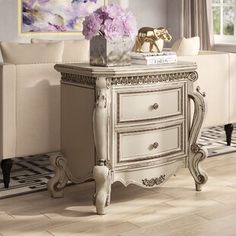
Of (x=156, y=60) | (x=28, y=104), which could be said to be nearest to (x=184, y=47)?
(x=156, y=60)

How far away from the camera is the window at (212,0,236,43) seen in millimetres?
7641

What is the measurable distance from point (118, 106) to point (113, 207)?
0.65 metres

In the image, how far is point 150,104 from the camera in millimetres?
3520

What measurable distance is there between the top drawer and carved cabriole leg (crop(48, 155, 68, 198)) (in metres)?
0.56

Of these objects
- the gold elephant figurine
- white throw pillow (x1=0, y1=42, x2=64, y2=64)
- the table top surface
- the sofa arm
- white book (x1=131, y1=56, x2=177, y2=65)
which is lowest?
the sofa arm

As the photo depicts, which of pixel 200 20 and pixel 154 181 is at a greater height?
pixel 200 20

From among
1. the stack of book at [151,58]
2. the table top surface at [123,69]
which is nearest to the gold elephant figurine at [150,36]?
the stack of book at [151,58]

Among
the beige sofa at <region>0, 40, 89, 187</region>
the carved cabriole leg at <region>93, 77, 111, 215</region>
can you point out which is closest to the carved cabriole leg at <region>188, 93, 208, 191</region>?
the carved cabriole leg at <region>93, 77, 111, 215</region>

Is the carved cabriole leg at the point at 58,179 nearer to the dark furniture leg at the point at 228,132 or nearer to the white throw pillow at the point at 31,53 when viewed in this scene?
the white throw pillow at the point at 31,53

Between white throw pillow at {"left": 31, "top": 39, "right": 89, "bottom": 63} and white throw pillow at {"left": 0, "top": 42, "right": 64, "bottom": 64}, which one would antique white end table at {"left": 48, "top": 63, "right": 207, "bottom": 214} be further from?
white throw pillow at {"left": 31, "top": 39, "right": 89, "bottom": 63}

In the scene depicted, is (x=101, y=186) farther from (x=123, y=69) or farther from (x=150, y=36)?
(x=150, y=36)

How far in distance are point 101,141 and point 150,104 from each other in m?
0.42

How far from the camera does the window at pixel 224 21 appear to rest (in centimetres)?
764

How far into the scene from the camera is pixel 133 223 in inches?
127
